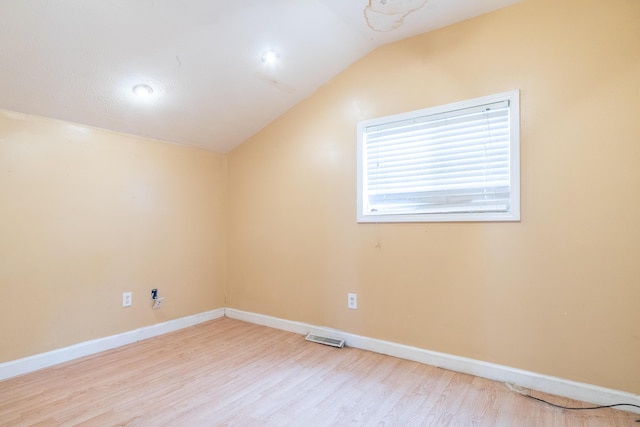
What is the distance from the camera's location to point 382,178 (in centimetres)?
266

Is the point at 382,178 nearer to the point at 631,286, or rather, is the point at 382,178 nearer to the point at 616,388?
the point at 631,286

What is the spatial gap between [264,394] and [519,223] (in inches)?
74.7

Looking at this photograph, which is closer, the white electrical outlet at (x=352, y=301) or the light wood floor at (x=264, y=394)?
the light wood floor at (x=264, y=394)

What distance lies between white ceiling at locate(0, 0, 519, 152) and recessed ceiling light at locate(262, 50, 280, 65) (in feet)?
0.13

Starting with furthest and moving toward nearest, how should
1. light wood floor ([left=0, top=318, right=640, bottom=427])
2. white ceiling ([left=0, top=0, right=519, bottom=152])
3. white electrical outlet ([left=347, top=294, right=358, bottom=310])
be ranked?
1. white electrical outlet ([left=347, top=294, right=358, bottom=310])
2. white ceiling ([left=0, top=0, right=519, bottom=152])
3. light wood floor ([left=0, top=318, right=640, bottom=427])

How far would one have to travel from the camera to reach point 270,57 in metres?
2.45

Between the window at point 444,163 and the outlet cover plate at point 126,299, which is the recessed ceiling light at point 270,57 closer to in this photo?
the window at point 444,163

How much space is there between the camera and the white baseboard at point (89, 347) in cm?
219

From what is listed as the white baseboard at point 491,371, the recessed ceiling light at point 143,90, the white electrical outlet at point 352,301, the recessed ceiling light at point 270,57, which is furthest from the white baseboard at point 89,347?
the recessed ceiling light at point 270,57

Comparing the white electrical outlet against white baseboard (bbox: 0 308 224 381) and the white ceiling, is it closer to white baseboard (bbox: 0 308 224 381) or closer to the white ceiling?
white baseboard (bbox: 0 308 224 381)

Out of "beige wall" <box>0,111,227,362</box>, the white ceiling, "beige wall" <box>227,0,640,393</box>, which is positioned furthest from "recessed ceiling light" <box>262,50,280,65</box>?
"beige wall" <box>0,111,227,362</box>

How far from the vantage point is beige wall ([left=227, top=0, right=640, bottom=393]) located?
5.99 ft

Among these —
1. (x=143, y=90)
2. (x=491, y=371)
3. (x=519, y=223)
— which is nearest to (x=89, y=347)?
(x=143, y=90)

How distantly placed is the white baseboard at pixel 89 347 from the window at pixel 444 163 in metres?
2.02
